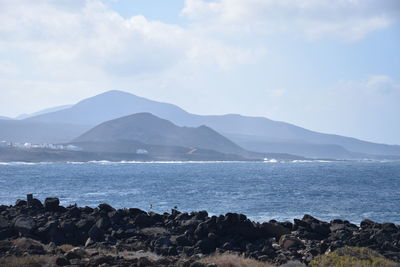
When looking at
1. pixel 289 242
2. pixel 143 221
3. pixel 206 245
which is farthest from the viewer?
pixel 143 221

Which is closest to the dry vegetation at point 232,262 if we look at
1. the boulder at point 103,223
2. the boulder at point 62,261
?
the boulder at point 62,261

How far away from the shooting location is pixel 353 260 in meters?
13.5

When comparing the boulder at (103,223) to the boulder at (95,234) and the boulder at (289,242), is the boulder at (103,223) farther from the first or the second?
the boulder at (289,242)

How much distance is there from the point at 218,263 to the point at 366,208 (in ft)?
101

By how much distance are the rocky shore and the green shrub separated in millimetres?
2055

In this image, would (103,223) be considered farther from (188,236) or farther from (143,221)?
(188,236)

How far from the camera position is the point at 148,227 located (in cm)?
2225

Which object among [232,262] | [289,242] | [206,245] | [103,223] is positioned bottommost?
[206,245]

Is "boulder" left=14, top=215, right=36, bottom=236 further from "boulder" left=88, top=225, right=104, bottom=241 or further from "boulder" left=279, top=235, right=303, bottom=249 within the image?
"boulder" left=279, top=235, right=303, bottom=249

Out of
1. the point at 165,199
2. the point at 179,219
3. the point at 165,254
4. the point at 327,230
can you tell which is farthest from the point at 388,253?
the point at 165,199

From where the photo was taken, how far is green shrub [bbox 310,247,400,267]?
13.3 m

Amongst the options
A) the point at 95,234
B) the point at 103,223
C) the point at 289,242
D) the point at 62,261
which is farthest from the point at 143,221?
the point at 62,261

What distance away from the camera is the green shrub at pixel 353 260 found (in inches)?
522

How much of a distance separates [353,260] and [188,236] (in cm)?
740
